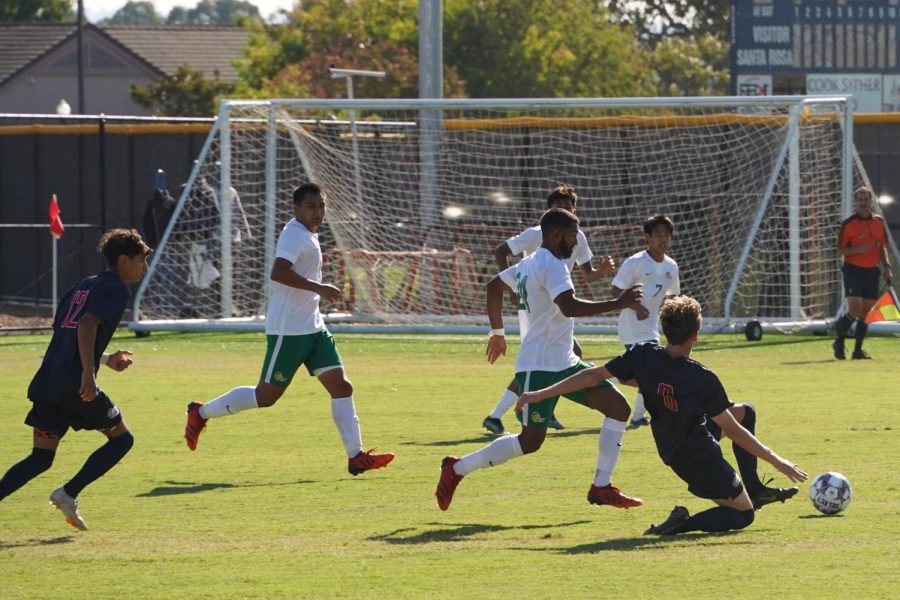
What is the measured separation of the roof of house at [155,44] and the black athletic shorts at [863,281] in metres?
55.9

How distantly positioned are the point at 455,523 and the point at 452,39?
48.5 m

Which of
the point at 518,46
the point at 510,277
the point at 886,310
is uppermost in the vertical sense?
the point at 518,46

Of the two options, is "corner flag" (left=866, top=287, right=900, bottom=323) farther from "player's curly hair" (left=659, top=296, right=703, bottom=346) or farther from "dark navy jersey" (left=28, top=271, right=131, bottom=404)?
"dark navy jersey" (left=28, top=271, right=131, bottom=404)

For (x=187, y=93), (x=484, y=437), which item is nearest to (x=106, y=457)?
(x=484, y=437)

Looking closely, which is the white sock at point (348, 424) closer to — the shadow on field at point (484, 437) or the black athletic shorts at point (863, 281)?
the shadow on field at point (484, 437)

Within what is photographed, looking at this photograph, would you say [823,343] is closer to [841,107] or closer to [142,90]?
[841,107]

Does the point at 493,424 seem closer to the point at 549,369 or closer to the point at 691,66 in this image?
the point at 549,369

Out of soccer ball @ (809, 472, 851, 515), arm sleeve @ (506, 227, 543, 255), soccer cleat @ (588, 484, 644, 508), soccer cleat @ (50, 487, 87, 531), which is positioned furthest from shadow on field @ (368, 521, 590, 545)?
arm sleeve @ (506, 227, 543, 255)

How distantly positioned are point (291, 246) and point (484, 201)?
1382cm

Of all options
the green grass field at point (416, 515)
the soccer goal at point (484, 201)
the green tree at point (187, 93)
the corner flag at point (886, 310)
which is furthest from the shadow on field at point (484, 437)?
the green tree at point (187, 93)

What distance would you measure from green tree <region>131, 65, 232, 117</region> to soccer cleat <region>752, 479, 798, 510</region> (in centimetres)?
4889

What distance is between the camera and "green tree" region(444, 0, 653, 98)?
183 feet

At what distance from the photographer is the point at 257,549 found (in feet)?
27.3

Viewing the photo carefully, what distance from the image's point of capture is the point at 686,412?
847cm
